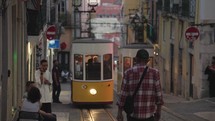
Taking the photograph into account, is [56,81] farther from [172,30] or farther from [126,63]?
[172,30]

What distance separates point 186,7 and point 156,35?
13.9 meters

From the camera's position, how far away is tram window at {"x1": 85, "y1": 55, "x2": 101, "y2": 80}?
72.5 ft

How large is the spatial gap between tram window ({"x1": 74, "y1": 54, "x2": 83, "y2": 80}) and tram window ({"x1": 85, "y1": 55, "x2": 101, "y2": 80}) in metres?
0.23

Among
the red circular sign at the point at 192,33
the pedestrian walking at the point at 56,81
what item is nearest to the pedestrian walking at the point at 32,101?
the pedestrian walking at the point at 56,81

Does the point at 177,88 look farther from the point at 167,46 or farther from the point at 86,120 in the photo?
the point at 86,120

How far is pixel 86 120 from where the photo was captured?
18.5m

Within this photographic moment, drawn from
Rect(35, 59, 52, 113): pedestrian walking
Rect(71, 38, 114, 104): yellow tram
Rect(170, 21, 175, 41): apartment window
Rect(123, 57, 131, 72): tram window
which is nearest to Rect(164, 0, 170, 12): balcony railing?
Rect(170, 21, 175, 41): apartment window

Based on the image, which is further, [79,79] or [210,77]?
[210,77]

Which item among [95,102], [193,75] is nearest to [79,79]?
[95,102]

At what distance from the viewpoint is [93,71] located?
22188mm

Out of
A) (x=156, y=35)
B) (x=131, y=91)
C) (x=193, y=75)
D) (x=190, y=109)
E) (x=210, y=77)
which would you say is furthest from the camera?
(x=156, y=35)

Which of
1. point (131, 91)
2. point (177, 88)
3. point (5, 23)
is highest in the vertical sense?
point (5, 23)

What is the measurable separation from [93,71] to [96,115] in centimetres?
245

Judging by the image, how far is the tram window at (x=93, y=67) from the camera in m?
22.1
